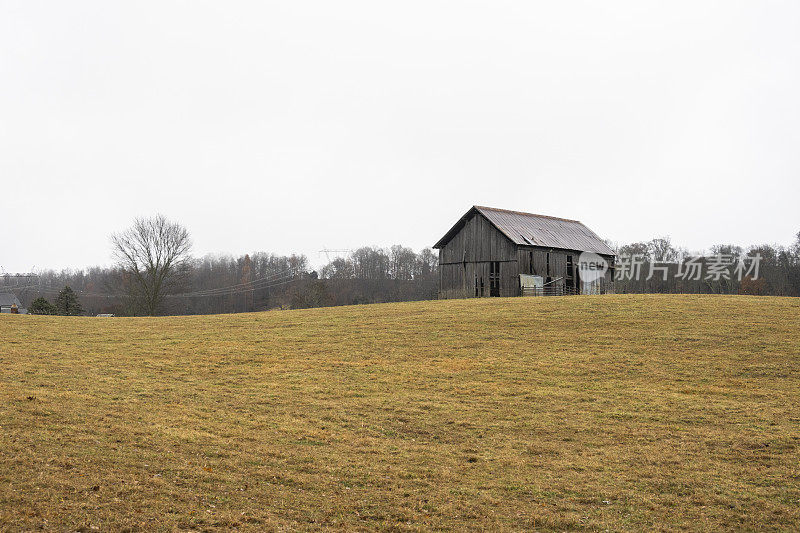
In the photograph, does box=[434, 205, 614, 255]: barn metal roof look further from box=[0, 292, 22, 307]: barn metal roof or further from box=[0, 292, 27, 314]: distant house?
box=[0, 292, 22, 307]: barn metal roof

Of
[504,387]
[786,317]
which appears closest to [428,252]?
[786,317]

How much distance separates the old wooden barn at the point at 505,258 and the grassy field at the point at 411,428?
2115cm

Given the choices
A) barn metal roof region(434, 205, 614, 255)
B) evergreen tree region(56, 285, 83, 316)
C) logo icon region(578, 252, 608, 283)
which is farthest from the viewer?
evergreen tree region(56, 285, 83, 316)

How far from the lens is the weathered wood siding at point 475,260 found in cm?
4572

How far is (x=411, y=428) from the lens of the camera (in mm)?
12922

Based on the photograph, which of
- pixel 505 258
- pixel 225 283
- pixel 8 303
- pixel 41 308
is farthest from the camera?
pixel 225 283

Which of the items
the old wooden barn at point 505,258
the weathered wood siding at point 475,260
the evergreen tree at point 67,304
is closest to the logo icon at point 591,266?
the old wooden barn at point 505,258

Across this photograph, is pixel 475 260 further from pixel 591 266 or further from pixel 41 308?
pixel 41 308

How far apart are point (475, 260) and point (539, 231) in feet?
21.9

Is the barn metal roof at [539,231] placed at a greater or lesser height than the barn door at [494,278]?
greater

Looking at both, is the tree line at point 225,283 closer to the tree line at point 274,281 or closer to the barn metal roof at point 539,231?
the tree line at point 274,281

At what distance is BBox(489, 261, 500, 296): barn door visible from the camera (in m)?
46.0

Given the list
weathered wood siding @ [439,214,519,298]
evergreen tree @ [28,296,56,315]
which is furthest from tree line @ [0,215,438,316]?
weathered wood siding @ [439,214,519,298]

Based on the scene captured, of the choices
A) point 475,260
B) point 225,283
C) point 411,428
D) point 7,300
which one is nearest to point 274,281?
point 225,283
